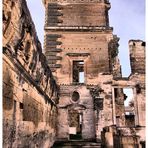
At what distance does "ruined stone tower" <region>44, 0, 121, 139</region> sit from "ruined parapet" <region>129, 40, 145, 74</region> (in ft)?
4.01

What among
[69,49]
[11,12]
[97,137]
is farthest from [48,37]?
[11,12]

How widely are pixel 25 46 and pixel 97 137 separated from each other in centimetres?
913

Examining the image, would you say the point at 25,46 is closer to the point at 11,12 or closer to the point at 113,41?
the point at 11,12

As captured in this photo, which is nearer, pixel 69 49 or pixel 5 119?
pixel 5 119

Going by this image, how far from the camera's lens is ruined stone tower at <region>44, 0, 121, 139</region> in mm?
13414

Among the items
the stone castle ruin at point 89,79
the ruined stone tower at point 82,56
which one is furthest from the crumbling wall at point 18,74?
the ruined stone tower at point 82,56

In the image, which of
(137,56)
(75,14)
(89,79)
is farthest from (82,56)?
(137,56)

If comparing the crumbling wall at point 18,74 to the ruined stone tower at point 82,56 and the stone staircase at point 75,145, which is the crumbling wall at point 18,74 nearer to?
the stone staircase at point 75,145

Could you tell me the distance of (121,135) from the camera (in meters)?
12.5

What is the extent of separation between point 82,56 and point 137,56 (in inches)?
131

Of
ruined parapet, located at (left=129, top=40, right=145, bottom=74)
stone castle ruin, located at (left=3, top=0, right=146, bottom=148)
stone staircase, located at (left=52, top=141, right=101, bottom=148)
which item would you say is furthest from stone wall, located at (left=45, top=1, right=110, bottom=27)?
stone staircase, located at (left=52, top=141, right=101, bottom=148)

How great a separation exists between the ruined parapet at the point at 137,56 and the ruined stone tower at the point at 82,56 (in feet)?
4.01

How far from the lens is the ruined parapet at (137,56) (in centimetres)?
1466

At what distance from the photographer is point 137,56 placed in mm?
14953
